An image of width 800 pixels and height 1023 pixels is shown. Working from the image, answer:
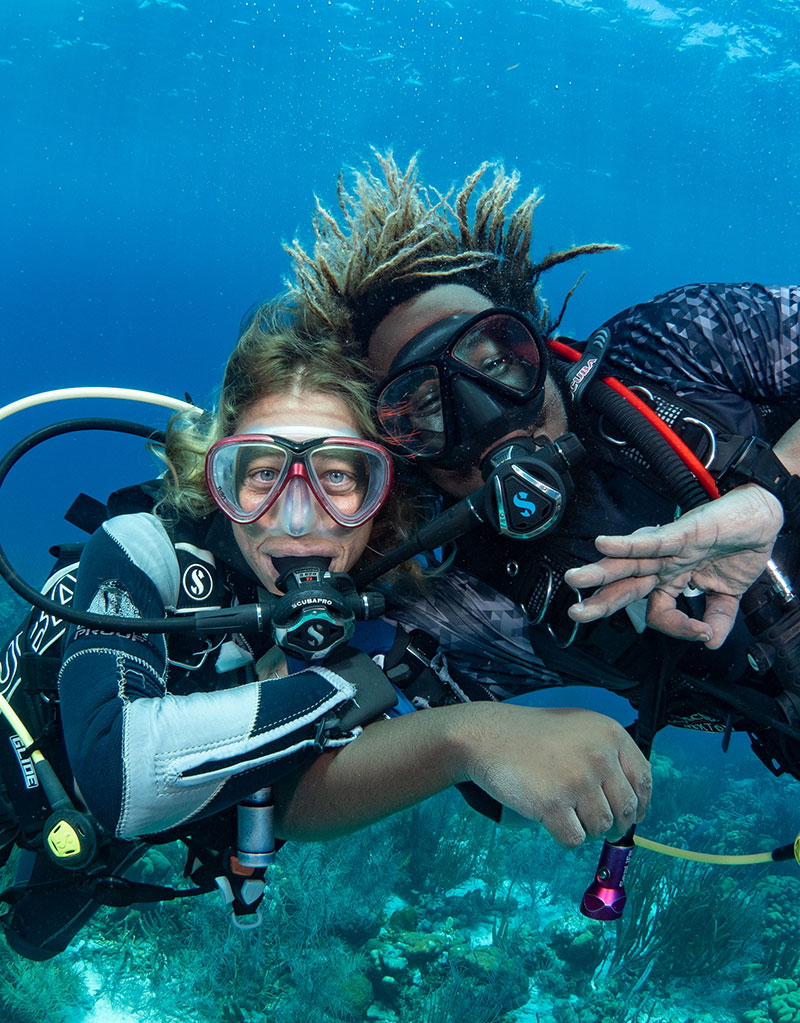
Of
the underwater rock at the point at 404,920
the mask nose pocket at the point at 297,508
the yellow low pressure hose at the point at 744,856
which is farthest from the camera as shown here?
the underwater rock at the point at 404,920

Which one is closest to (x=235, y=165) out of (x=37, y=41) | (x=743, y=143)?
(x=37, y=41)

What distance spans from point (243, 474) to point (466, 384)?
88cm

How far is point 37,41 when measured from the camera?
31.7m

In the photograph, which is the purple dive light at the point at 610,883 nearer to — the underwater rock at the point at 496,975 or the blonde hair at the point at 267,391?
the blonde hair at the point at 267,391

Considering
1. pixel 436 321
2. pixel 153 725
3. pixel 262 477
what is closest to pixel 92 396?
pixel 262 477

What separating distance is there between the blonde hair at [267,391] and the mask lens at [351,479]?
0.14 m

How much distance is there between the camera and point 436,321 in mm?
2490

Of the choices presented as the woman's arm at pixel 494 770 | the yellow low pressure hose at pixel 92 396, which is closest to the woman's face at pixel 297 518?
the yellow low pressure hose at pixel 92 396

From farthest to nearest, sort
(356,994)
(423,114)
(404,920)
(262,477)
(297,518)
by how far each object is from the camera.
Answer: (423,114) < (404,920) < (356,994) < (262,477) < (297,518)

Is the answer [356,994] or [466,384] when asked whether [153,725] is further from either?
[356,994]

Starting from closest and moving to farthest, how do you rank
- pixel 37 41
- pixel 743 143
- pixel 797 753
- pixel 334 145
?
A: pixel 797 753 < pixel 743 143 < pixel 37 41 < pixel 334 145

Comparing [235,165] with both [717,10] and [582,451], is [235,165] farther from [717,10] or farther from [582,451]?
[582,451]

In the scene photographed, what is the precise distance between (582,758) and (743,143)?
36.6 m

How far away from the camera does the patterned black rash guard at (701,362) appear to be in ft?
7.55
